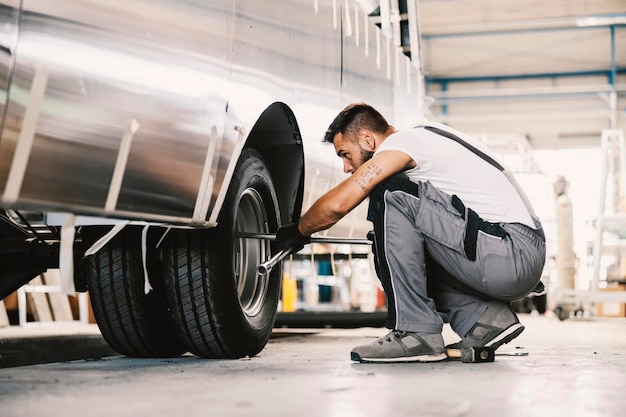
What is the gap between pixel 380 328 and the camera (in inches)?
229

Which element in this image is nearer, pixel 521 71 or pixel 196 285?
pixel 196 285

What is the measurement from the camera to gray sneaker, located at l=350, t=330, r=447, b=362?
2.55 m

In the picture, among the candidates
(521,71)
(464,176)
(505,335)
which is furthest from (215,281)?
(521,71)

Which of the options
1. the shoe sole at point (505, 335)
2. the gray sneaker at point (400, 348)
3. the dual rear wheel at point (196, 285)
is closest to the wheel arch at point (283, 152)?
the dual rear wheel at point (196, 285)

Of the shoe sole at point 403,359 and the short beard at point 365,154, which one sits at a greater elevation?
the short beard at point 365,154

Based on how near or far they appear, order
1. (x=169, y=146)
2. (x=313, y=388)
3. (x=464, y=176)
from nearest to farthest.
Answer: (x=313, y=388) → (x=169, y=146) → (x=464, y=176)

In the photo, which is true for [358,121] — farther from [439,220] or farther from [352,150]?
[439,220]

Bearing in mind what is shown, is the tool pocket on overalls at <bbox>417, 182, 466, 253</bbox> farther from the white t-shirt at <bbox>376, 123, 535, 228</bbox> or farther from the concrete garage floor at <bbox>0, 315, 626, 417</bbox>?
the concrete garage floor at <bbox>0, 315, 626, 417</bbox>

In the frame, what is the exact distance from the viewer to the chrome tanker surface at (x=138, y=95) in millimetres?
1632

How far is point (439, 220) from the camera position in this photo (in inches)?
102

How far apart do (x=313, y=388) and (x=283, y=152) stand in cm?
128

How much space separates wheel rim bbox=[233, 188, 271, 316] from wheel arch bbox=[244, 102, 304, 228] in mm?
162

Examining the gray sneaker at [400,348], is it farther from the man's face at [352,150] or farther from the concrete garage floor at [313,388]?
the man's face at [352,150]

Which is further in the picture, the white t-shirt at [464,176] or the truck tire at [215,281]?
the white t-shirt at [464,176]
